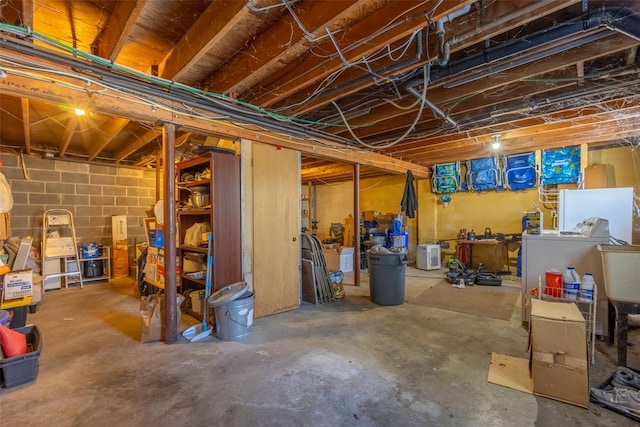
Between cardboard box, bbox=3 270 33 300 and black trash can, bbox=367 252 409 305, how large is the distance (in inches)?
162

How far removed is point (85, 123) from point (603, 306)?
266 inches

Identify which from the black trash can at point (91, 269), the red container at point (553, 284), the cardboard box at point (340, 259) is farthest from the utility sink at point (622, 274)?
the black trash can at point (91, 269)

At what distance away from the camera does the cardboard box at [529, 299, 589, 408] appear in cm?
192

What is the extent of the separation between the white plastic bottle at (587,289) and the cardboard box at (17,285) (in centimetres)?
561

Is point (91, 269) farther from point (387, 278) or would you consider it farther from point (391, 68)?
point (391, 68)

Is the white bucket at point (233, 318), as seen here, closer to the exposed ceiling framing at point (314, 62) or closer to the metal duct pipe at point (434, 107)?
the exposed ceiling framing at point (314, 62)

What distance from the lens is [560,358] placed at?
198 cm

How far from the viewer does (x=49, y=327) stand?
11.0 feet

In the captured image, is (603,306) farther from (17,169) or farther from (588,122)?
(17,169)

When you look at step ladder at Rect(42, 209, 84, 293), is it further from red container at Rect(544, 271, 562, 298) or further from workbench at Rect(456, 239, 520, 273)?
workbench at Rect(456, 239, 520, 273)

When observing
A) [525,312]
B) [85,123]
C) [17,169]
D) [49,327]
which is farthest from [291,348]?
[17,169]

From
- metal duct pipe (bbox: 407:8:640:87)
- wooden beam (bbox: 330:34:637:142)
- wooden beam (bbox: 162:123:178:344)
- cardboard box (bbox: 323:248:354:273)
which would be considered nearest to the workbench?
cardboard box (bbox: 323:248:354:273)

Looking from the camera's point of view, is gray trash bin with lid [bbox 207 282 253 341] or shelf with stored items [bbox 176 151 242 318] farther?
shelf with stored items [bbox 176 151 242 318]

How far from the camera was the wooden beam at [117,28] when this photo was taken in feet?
5.95
